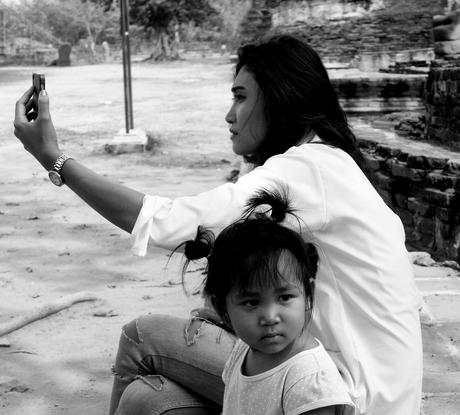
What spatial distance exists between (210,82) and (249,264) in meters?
18.2

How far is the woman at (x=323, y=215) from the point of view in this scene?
189cm

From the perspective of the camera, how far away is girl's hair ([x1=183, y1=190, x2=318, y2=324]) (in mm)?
1755

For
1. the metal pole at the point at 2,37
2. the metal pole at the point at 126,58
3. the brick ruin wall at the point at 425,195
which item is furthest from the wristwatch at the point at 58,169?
the metal pole at the point at 2,37

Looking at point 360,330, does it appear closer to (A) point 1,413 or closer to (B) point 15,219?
(A) point 1,413

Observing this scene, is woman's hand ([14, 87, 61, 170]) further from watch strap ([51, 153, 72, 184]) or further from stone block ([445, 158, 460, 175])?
stone block ([445, 158, 460, 175])

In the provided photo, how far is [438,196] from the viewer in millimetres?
5598

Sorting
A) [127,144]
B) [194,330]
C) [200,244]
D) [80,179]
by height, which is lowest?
[127,144]

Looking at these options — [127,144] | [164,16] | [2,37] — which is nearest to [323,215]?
[127,144]

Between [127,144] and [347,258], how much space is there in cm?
822

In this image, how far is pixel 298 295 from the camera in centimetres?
176

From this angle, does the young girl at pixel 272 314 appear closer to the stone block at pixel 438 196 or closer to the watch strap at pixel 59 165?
the watch strap at pixel 59 165

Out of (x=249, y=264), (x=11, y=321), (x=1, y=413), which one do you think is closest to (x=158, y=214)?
(x=249, y=264)

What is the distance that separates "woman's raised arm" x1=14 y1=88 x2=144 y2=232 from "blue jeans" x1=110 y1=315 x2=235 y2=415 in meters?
0.38

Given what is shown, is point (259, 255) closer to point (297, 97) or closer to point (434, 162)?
point (297, 97)
